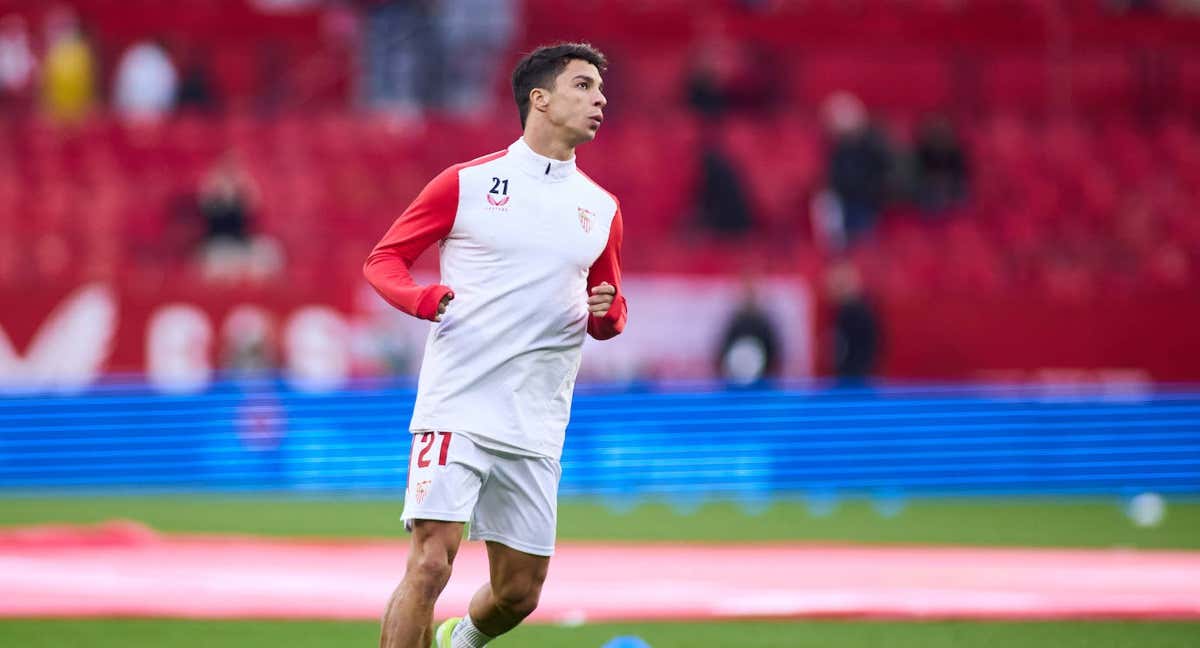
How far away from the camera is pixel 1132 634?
28.5ft

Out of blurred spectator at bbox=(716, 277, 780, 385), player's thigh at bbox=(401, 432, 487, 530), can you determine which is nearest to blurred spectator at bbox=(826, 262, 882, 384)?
blurred spectator at bbox=(716, 277, 780, 385)

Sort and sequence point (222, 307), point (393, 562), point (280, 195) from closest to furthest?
point (393, 562) → point (222, 307) → point (280, 195)

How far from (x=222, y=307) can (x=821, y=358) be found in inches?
264

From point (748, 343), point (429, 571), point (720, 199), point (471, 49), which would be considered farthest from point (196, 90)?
point (429, 571)

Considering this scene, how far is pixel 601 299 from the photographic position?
6875mm

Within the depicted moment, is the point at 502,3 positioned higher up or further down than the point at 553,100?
higher up

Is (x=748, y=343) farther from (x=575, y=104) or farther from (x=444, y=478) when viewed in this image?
A: (x=444, y=478)

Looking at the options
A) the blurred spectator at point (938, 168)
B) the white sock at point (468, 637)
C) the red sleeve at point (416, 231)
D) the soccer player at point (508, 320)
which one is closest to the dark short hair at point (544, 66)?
the soccer player at point (508, 320)

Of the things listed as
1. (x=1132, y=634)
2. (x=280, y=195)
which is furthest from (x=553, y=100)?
(x=280, y=195)

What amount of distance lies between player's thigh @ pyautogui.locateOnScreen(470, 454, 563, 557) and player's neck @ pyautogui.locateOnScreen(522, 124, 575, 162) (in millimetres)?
1184

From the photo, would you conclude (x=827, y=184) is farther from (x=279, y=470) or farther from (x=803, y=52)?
(x=279, y=470)

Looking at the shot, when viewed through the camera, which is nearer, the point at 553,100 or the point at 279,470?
the point at 553,100

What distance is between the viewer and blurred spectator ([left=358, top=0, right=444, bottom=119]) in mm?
24344

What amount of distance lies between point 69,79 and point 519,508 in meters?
17.0
